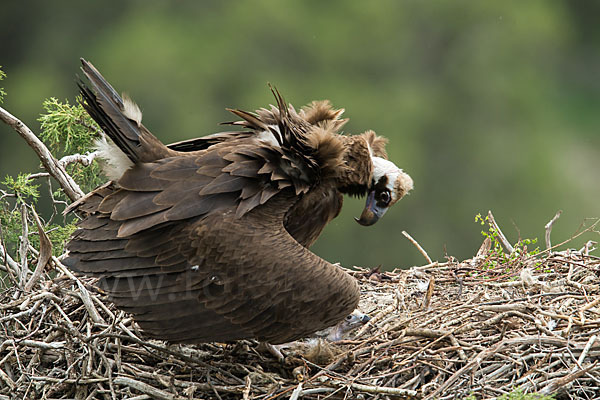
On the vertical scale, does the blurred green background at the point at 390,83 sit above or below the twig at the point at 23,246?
above

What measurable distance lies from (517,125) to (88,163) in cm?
1482

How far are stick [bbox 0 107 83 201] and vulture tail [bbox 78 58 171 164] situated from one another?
0.50 metres

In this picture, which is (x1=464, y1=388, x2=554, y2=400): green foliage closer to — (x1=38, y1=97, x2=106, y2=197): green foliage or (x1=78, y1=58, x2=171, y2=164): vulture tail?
(x1=78, y1=58, x2=171, y2=164): vulture tail

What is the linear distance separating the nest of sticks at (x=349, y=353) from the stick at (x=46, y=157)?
0.39 meters

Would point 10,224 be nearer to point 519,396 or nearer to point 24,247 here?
point 24,247

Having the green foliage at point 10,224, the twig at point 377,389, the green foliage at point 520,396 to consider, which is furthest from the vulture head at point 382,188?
the green foliage at point 10,224

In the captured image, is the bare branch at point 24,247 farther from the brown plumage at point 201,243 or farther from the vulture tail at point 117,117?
the vulture tail at point 117,117

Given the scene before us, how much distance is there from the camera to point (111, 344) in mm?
3750

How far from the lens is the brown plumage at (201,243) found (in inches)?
137

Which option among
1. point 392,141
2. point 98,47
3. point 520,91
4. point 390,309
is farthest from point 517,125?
point 390,309

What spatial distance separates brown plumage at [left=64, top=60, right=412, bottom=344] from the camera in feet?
11.4

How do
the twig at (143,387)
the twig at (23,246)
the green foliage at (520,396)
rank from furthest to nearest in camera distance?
the twig at (23,246)
the twig at (143,387)
the green foliage at (520,396)

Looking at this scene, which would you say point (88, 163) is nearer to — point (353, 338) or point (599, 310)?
point (353, 338)

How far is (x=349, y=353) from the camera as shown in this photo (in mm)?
3600
